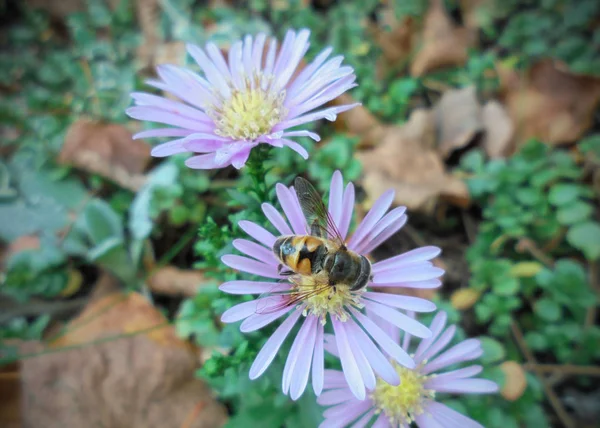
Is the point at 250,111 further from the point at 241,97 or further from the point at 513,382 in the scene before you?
the point at 513,382

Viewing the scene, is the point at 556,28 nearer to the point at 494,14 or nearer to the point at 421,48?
the point at 494,14

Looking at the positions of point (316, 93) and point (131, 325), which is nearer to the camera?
point (316, 93)

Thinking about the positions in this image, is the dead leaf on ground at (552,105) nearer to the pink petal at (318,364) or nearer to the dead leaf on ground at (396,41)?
the dead leaf on ground at (396,41)

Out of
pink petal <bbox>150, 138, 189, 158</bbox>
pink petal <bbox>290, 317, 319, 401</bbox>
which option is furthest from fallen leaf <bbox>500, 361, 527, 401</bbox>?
pink petal <bbox>150, 138, 189, 158</bbox>

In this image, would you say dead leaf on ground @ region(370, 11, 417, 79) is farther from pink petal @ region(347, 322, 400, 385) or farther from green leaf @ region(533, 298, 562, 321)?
pink petal @ region(347, 322, 400, 385)

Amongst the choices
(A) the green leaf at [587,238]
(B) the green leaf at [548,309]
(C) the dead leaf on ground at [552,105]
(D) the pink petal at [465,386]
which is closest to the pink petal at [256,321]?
(D) the pink petal at [465,386]

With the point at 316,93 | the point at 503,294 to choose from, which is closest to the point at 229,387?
the point at 316,93
